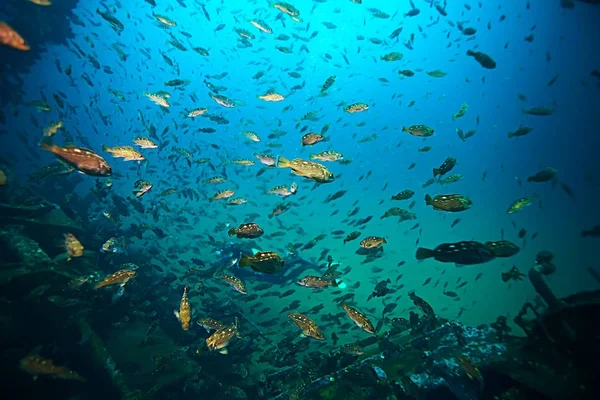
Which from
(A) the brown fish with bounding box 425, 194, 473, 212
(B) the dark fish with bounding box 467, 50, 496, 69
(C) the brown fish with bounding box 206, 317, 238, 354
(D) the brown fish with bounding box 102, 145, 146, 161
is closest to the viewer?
(A) the brown fish with bounding box 425, 194, 473, 212

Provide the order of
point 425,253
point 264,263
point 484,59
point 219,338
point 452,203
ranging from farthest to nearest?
point 484,59 < point 219,338 < point 452,203 < point 264,263 < point 425,253

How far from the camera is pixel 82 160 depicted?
144 inches

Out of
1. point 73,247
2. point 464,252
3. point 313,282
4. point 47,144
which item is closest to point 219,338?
point 313,282

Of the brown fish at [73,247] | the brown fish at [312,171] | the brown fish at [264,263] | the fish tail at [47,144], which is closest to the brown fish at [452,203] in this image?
the brown fish at [312,171]

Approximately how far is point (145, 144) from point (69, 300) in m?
5.02

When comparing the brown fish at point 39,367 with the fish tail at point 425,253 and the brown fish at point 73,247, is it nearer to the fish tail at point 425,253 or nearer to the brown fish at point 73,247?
the brown fish at point 73,247

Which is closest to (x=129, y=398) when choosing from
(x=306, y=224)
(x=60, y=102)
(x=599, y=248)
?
(x=60, y=102)

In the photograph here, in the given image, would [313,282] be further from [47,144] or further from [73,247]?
[47,144]

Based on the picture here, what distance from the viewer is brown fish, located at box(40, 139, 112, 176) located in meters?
3.60

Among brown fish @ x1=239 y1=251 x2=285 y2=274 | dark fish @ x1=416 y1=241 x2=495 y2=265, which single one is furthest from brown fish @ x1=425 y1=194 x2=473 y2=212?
brown fish @ x1=239 y1=251 x2=285 y2=274

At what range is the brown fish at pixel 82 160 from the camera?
3604 mm

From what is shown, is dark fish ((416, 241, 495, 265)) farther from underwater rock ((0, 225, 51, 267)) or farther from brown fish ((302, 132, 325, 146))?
underwater rock ((0, 225, 51, 267))

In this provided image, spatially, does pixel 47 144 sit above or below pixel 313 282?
above

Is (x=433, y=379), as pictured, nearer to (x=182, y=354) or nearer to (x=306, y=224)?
(x=182, y=354)
